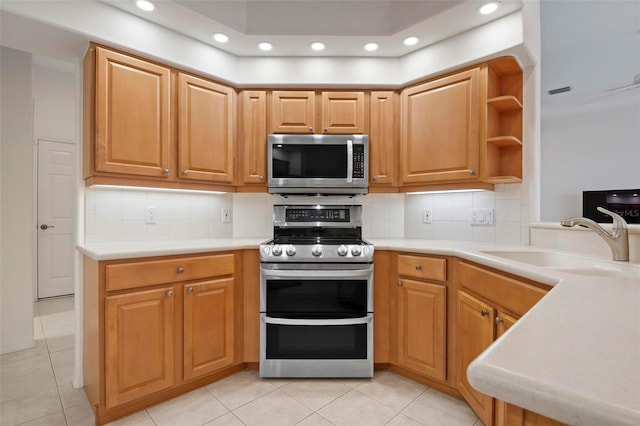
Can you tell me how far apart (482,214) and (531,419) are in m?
2.04

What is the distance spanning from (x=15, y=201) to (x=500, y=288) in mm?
3471

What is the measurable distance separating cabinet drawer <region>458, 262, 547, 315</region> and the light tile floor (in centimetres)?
74

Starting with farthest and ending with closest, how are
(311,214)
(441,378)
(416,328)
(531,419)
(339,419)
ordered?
1. (311,214)
2. (416,328)
3. (441,378)
4. (339,419)
5. (531,419)

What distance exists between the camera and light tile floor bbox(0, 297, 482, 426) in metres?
1.72

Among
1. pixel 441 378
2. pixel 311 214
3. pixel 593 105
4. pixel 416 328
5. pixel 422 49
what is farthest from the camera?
pixel 593 105

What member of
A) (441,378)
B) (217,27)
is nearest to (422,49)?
(217,27)

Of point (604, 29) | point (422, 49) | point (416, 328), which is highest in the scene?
point (604, 29)

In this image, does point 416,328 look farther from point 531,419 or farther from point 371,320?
point 531,419

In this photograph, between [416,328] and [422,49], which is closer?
[416,328]

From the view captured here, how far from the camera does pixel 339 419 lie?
5.65ft

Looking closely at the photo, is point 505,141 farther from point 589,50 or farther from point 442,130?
point 589,50

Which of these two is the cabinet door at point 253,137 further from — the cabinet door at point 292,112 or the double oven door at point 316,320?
the double oven door at point 316,320

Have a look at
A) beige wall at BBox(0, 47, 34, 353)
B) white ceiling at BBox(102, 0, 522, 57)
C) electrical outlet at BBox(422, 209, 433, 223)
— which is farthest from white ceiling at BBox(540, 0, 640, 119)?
beige wall at BBox(0, 47, 34, 353)

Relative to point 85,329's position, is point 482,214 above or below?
above
